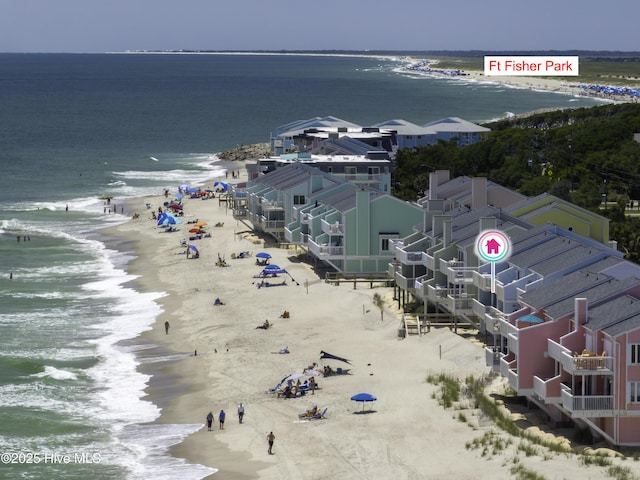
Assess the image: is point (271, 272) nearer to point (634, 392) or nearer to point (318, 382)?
point (318, 382)

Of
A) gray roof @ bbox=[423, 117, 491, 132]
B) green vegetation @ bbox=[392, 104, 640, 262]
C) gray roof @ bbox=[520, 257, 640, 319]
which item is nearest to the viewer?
gray roof @ bbox=[520, 257, 640, 319]

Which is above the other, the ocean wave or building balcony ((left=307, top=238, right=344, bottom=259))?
building balcony ((left=307, top=238, right=344, bottom=259))

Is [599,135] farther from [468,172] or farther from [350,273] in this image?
[350,273]

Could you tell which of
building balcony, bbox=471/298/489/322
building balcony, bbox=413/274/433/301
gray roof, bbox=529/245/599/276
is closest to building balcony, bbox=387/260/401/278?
building balcony, bbox=413/274/433/301

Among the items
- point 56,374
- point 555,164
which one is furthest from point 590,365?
point 555,164

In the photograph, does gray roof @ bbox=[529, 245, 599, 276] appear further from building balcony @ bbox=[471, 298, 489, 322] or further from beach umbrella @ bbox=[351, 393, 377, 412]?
beach umbrella @ bbox=[351, 393, 377, 412]

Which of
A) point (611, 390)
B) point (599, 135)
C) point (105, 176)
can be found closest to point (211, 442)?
point (611, 390)
